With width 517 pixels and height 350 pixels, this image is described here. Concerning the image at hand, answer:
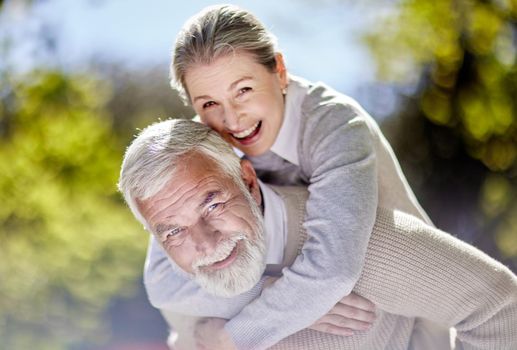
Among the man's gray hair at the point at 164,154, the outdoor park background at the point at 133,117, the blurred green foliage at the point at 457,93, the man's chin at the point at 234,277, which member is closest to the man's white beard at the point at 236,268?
the man's chin at the point at 234,277

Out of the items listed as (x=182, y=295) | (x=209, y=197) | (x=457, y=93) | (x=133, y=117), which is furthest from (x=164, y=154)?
(x=133, y=117)

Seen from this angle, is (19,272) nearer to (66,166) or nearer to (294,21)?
(66,166)

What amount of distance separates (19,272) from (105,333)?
63cm

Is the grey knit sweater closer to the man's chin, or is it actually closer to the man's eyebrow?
the man's chin

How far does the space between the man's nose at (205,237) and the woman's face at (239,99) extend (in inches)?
9.5

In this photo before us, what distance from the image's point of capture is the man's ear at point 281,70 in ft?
5.47

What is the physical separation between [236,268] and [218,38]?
49cm

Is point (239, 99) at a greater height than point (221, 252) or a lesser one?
greater

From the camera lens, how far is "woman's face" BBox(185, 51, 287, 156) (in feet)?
5.01

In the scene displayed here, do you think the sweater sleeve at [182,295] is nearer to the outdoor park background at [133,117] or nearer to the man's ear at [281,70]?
the man's ear at [281,70]

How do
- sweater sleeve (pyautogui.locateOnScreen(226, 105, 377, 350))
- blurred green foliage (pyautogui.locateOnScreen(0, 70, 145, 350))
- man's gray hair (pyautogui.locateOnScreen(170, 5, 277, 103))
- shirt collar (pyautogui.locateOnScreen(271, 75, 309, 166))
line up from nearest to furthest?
sweater sleeve (pyautogui.locateOnScreen(226, 105, 377, 350)), man's gray hair (pyautogui.locateOnScreen(170, 5, 277, 103)), shirt collar (pyautogui.locateOnScreen(271, 75, 309, 166)), blurred green foliage (pyautogui.locateOnScreen(0, 70, 145, 350))

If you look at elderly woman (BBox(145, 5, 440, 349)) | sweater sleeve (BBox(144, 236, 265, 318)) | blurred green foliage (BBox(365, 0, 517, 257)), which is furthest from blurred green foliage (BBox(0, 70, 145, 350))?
elderly woman (BBox(145, 5, 440, 349))

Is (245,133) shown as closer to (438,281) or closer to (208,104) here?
(208,104)

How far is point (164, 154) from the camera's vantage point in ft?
4.79
